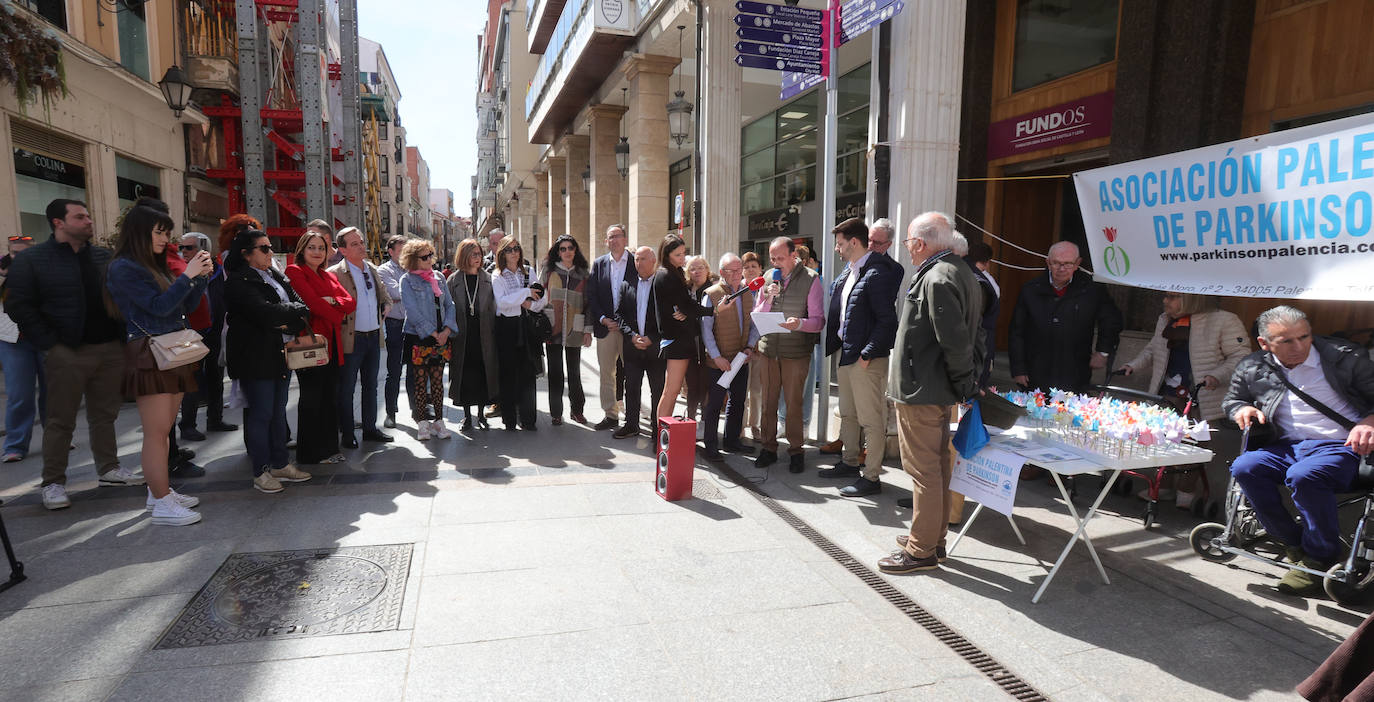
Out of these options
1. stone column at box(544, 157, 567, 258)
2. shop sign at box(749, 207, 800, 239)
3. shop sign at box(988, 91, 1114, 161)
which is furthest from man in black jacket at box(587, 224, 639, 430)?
stone column at box(544, 157, 567, 258)

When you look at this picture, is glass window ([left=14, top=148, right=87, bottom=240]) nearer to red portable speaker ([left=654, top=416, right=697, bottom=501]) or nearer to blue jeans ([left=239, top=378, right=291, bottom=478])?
blue jeans ([left=239, top=378, right=291, bottom=478])

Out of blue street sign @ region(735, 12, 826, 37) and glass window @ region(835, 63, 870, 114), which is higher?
glass window @ region(835, 63, 870, 114)

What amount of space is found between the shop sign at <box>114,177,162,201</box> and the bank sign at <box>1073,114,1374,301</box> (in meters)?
17.2

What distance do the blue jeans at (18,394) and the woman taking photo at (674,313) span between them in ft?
16.9

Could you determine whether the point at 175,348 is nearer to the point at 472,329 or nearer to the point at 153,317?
the point at 153,317

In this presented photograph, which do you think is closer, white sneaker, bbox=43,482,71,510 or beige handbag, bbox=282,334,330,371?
white sneaker, bbox=43,482,71,510

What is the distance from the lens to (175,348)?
4.58 metres

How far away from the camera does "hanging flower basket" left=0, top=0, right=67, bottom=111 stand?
32.4 ft

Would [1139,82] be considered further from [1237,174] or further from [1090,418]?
[1090,418]


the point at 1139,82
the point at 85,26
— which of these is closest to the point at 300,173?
the point at 85,26

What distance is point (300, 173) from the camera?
16.6 metres

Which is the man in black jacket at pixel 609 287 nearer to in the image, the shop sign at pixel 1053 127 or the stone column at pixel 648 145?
the shop sign at pixel 1053 127

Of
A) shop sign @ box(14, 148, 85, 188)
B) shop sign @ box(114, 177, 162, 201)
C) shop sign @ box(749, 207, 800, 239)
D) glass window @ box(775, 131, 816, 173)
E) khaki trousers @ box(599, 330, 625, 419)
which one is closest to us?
khaki trousers @ box(599, 330, 625, 419)

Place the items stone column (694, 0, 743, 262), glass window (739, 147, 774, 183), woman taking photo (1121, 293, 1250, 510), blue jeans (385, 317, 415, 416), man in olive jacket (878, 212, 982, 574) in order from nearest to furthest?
man in olive jacket (878, 212, 982, 574) < woman taking photo (1121, 293, 1250, 510) < blue jeans (385, 317, 415, 416) < stone column (694, 0, 743, 262) < glass window (739, 147, 774, 183)
